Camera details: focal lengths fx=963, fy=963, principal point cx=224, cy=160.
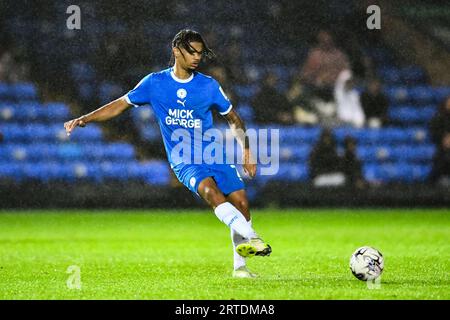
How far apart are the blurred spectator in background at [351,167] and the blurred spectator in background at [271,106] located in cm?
128

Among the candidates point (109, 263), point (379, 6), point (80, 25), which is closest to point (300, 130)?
point (379, 6)

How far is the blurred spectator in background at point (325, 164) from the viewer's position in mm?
17016

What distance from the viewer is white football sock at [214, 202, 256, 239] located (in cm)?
792

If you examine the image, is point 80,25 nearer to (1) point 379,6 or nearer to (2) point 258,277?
(1) point 379,6

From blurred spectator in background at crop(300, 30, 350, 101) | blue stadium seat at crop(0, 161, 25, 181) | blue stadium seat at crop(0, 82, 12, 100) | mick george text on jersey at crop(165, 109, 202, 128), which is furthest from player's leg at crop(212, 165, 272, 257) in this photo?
blue stadium seat at crop(0, 82, 12, 100)

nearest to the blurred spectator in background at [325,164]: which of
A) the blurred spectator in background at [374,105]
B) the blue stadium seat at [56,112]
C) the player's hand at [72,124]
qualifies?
the blurred spectator in background at [374,105]

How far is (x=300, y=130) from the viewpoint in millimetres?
18156

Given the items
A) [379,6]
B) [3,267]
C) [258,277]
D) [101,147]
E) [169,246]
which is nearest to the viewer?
[258,277]

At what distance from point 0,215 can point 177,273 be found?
7646 mm

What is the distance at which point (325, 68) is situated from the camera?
18.4m

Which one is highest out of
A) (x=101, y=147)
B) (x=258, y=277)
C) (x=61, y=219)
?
(x=101, y=147)

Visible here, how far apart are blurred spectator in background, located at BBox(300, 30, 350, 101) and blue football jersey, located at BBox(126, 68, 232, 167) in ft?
32.9

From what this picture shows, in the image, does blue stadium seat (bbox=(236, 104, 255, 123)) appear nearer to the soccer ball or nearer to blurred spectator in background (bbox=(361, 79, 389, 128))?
blurred spectator in background (bbox=(361, 79, 389, 128))

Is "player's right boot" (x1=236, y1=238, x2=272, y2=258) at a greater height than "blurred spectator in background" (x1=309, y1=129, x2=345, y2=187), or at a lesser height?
lesser
